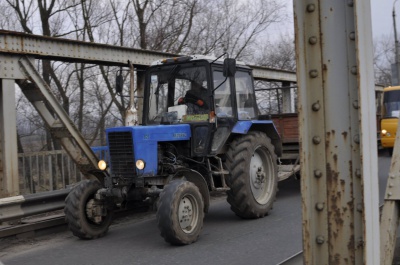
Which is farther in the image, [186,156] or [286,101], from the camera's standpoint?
[286,101]

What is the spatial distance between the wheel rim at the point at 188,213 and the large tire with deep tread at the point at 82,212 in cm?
146

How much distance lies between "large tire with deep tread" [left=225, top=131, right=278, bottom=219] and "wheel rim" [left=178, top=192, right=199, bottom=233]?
107 centimetres

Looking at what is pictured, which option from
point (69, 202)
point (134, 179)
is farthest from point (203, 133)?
point (69, 202)

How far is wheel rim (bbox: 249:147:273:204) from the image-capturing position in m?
7.61

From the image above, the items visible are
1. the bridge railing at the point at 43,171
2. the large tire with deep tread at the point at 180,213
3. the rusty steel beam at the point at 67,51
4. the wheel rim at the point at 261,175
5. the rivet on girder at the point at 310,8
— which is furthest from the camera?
the bridge railing at the point at 43,171

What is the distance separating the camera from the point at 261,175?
7.76 meters

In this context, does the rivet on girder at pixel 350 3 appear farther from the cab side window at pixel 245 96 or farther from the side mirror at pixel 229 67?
the cab side window at pixel 245 96

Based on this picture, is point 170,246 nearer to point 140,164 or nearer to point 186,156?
point 140,164

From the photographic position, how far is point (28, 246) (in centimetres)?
637

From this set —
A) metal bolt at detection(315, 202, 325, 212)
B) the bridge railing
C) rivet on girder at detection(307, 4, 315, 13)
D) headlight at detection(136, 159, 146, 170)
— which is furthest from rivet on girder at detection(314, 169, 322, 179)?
the bridge railing

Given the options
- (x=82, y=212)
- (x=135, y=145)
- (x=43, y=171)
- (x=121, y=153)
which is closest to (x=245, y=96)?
(x=135, y=145)

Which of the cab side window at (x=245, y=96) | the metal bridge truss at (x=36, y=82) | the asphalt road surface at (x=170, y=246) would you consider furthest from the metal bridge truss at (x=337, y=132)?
the cab side window at (x=245, y=96)

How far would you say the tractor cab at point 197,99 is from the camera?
707 centimetres

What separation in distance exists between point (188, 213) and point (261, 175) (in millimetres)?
2100
